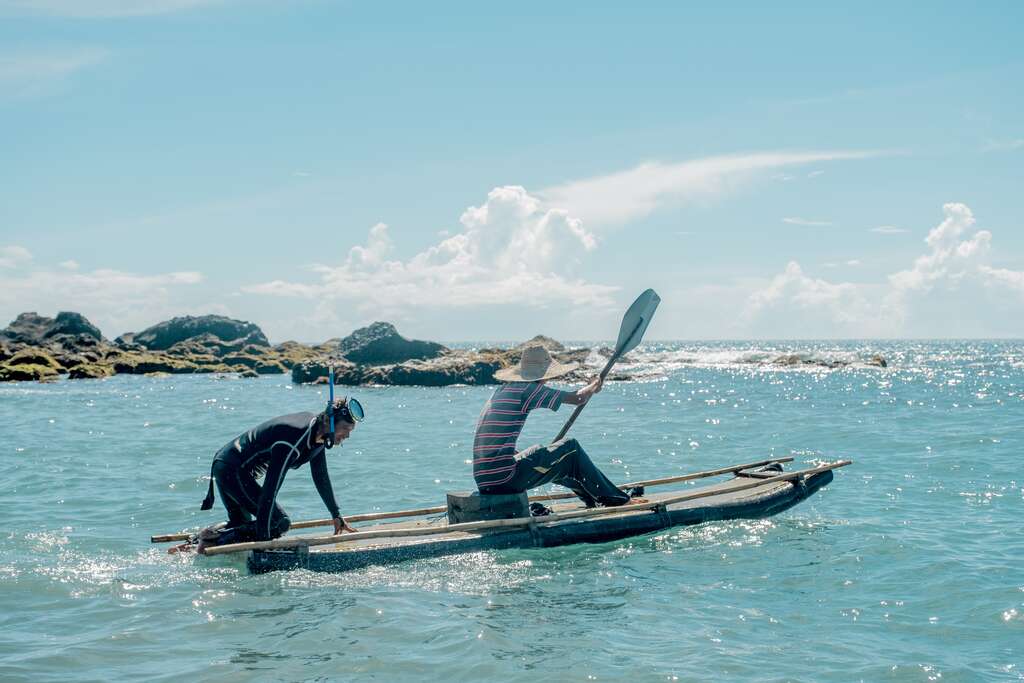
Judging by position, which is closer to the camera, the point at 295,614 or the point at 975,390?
the point at 295,614

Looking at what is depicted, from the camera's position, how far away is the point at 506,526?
10.3 metres

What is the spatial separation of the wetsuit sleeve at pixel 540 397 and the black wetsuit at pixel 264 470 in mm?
2424

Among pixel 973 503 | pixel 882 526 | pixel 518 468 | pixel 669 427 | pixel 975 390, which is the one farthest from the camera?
pixel 975 390

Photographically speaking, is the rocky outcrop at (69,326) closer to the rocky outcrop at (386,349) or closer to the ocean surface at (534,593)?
the rocky outcrop at (386,349)

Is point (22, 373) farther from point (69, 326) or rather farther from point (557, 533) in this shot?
point (557, 533)

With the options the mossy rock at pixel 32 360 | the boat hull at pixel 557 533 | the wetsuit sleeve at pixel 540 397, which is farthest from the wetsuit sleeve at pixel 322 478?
the mossy rock at pixel 32 360

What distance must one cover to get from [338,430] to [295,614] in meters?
1.83

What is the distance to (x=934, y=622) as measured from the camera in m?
8.19

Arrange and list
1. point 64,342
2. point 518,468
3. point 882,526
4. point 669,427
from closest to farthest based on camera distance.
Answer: point 518,468 < point 882,526 < point 669,427 < point 64,342

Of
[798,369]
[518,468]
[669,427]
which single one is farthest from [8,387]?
[798,369]

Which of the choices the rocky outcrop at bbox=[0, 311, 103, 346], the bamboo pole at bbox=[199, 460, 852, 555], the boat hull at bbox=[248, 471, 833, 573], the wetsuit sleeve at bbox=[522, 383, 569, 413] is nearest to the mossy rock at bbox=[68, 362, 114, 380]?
the rocky outcrop at bbox=[0, 311, 103, 346]

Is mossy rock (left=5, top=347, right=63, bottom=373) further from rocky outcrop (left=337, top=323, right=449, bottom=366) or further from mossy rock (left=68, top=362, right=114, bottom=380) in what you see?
rocky outcrop (left=337, top=323, right=449, bottom=366)

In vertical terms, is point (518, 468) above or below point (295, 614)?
above

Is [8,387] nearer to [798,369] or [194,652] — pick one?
[194,652]
